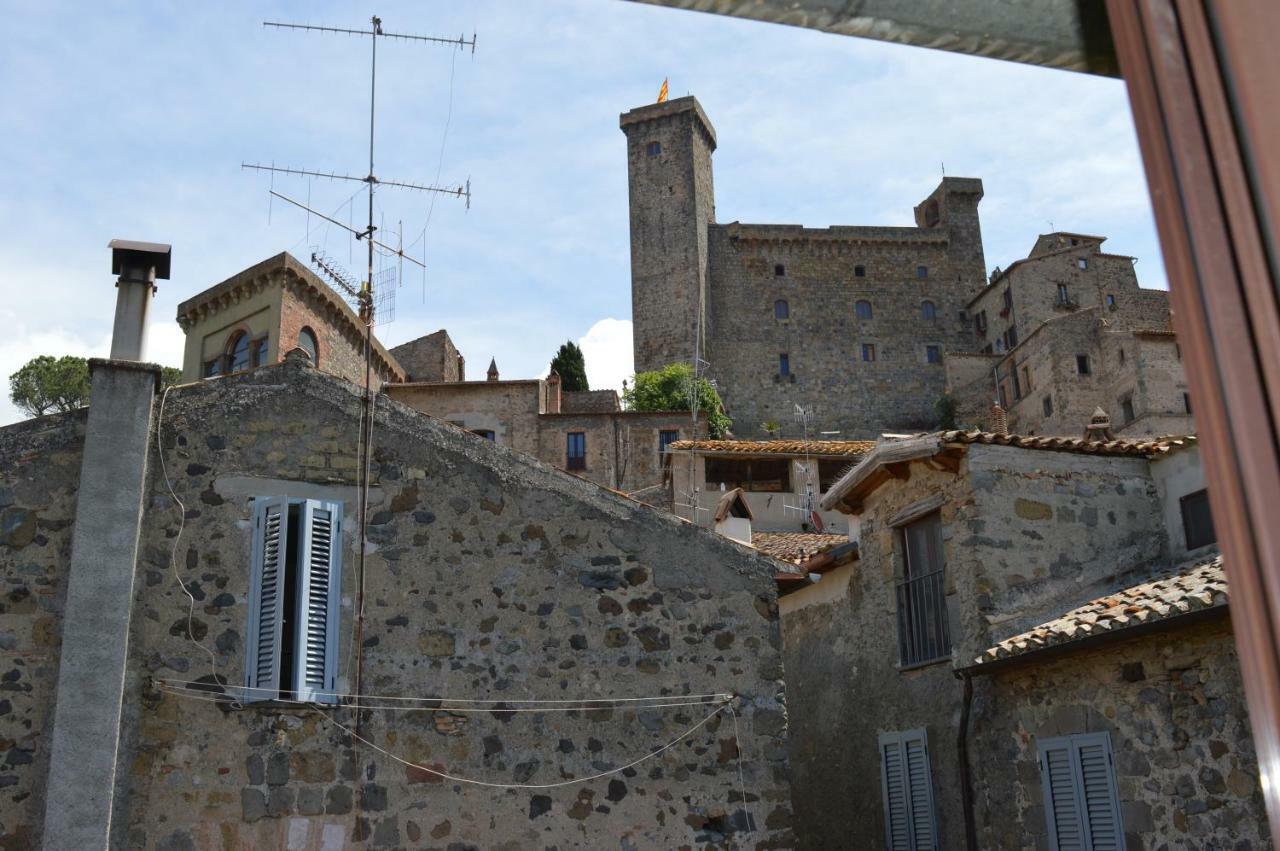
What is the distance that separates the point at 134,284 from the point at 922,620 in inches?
361

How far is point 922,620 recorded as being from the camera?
46.0 feet

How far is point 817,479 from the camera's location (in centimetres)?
3191

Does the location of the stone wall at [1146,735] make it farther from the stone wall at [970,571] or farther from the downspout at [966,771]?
the stone wall at [970,571]

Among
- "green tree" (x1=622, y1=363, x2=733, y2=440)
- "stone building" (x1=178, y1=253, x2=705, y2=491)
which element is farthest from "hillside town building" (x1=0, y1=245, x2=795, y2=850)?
"green tree" (x1=622, y1=363, x2=733, y2=440)

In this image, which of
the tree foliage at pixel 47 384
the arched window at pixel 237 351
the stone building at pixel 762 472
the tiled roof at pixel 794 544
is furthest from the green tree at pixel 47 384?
the tiled roof at pixel 794 544

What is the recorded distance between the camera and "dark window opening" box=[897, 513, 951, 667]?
537 inches

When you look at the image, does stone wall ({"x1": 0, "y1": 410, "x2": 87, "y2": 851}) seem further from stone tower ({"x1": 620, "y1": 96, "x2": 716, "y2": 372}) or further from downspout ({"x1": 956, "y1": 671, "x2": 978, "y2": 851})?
stone tower ({"x1": 620, "y1": 96, "x2": 716, "y2": 372})

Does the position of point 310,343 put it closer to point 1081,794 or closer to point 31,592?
point 31,592

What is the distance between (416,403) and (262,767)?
100ft

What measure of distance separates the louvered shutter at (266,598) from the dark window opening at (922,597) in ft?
24.3

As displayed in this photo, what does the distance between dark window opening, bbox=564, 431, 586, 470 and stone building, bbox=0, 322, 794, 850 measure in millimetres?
30281

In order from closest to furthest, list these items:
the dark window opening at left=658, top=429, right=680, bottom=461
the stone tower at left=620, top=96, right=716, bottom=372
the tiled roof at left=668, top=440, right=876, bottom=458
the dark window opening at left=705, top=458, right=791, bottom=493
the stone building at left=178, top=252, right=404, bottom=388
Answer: the tiled roof at left=668, top=440, right=876, bottom=458
the dark window opening at left=705, top=458, right=791, bottom=493
the stone building at left=178, top=252, right=404, bottom=388
the dark window opening at left=658, top=429, right=680, bottom=461
the stone tower at left=620, top=96, right=716, bottom=372

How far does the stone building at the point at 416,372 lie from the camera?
114 feet

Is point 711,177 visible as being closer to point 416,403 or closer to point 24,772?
point 416,403
